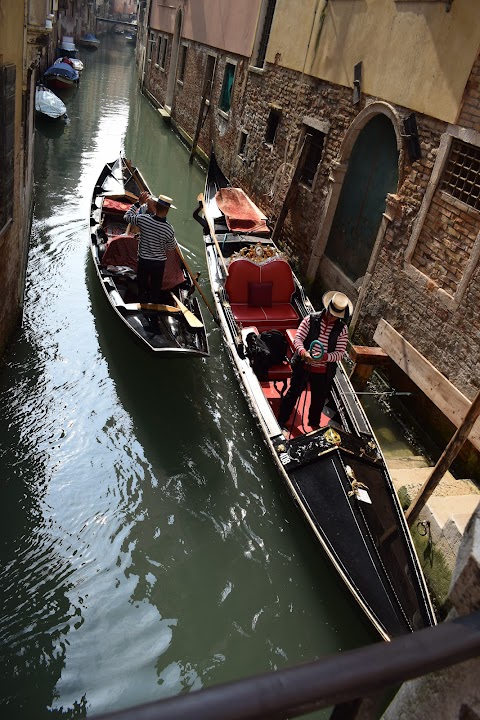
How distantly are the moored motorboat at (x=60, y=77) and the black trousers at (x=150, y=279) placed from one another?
15.8 m

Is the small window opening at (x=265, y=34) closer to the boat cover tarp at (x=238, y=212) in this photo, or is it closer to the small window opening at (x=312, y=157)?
the boat cover tarp at (x=238, y=212)

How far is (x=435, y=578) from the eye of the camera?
146 inches

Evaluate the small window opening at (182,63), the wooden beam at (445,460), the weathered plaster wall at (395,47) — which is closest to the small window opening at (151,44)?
the small window opening at (182,63)

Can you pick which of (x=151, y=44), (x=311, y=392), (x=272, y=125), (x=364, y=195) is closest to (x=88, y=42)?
(x=151, y=44)

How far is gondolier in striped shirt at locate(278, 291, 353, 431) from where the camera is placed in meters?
4.19

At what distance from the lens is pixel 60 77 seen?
1853cm

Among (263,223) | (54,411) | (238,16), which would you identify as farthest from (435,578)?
(238,16)

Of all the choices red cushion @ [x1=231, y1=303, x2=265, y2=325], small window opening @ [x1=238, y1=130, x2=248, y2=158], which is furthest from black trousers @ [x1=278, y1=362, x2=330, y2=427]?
small window opening @ [x1=238, y1=130, x2=248, y2=158]

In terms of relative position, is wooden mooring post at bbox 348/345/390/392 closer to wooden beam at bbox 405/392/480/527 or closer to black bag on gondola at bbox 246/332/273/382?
black bag on gondola at bbox 246/332/273/382

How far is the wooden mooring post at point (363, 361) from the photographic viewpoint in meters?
5.44

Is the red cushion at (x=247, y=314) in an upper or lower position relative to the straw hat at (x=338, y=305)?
lower

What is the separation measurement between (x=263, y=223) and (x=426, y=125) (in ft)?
11.8

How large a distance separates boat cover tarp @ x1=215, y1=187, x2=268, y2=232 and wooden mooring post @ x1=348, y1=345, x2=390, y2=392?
356 centimetres

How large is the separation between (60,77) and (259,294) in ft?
52.8
